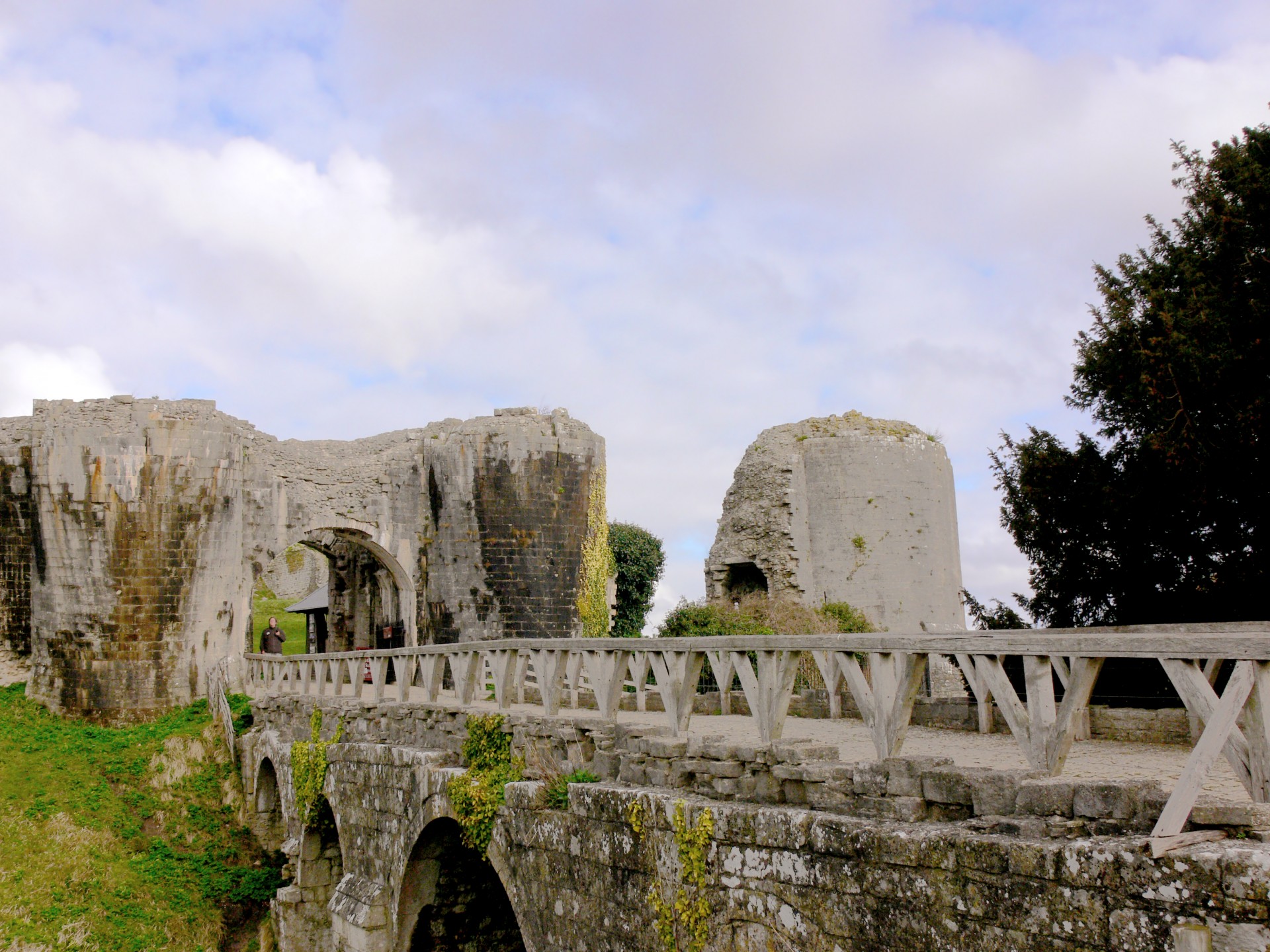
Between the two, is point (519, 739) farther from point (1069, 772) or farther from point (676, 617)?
point (676, 617)

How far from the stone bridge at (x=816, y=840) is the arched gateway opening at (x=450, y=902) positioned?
0.02 meters

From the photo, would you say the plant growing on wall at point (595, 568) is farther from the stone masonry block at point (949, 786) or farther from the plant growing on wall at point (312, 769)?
the stone masonry block at point (949, 786)

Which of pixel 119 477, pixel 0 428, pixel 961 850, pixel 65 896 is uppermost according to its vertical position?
pixel 0 428

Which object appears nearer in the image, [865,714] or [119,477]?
[865,714]

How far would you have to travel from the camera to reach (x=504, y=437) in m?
20.5

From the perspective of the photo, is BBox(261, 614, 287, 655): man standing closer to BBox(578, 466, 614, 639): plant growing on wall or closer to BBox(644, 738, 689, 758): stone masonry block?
BBox(578, 466, 614, 639): plant growing on wall

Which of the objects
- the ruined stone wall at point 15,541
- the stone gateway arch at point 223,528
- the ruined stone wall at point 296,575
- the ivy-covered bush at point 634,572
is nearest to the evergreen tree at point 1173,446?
the stone gateway arch at point 223,528

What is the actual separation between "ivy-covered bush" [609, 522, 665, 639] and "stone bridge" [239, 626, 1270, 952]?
812 inches

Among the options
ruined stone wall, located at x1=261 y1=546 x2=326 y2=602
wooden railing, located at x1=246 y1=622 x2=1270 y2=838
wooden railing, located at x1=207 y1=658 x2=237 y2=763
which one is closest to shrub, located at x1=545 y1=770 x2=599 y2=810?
wooden railing, located at x1=246 y1=622 x2=1270 y2=838

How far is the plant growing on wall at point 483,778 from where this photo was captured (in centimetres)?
810

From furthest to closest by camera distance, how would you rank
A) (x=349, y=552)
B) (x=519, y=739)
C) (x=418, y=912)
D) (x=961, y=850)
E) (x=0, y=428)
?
(x=349, y=552)
(x=0, y=428)
(x=418, y=912)
(x=519, y=739)
(x=961, y=850)

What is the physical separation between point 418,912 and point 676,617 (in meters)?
9.55

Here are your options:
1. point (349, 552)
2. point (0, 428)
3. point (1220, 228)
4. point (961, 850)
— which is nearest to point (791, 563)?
point (349, 552)

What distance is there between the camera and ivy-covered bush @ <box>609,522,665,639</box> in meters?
31.3
